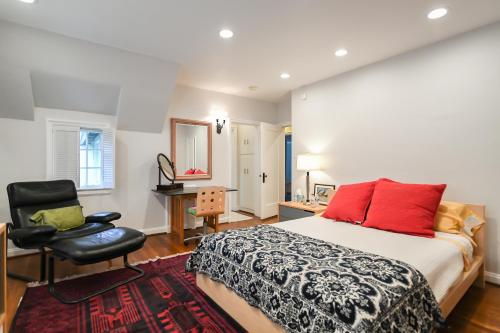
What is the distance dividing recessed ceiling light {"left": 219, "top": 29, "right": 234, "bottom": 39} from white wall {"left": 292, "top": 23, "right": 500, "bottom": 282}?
192cm

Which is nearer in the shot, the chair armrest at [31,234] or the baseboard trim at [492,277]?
the chair armrest at [31,234]

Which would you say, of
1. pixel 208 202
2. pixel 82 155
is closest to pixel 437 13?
pixel 208 202

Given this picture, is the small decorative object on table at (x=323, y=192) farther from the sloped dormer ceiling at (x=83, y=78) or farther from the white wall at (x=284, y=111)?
the sloped dormer ceiling at (x=83, y=78)

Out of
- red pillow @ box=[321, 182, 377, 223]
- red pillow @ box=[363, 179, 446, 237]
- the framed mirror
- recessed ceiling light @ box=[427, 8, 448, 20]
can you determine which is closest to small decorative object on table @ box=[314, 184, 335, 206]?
red pillow @ box=[321, 182, 377, 223]

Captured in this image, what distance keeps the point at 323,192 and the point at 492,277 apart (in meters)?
2.06

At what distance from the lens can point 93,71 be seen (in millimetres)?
3146

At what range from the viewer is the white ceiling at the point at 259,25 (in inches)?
87.9

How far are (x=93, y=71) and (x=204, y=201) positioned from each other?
85.2 inches

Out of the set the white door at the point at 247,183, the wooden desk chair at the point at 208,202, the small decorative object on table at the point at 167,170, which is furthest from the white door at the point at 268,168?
the small decorative object on table at the point at 167,170

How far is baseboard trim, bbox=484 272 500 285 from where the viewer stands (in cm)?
250

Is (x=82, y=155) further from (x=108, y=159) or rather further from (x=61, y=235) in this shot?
(x=61, y=235)

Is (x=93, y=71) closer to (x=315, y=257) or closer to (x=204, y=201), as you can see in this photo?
(x=204, y=201)

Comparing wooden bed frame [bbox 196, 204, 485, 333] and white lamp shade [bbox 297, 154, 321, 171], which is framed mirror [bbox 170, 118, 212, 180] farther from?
wooden bed frame [bbox 196, 204, 485, 333]

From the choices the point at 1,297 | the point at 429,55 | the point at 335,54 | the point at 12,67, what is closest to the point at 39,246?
the point at 1,297
